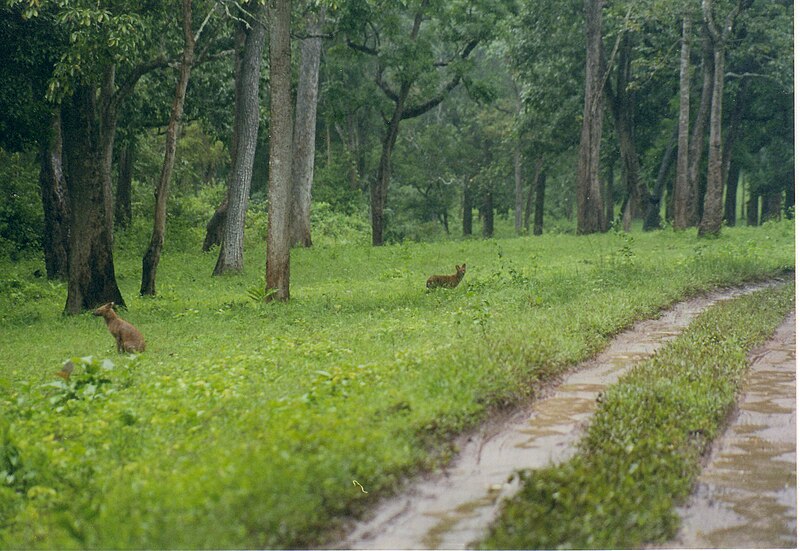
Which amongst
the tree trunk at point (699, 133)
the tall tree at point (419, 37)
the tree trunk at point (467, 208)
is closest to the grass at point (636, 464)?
the tall tree at point (419, 37)

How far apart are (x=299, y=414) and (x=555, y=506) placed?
2.14 metres

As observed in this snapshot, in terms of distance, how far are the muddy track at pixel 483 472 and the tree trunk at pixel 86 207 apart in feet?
33.5

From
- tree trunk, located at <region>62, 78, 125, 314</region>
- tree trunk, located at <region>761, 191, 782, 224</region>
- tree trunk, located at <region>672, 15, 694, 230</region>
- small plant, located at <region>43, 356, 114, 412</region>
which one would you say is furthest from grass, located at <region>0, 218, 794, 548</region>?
tree trunk, located at <region>761, 191, 782, 224</region>

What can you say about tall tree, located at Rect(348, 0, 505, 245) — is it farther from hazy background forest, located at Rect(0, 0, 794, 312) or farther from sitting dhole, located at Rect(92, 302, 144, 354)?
sitting dhole, located at Rect(92, 302, 144, 354)

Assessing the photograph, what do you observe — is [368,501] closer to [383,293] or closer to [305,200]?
[383,293]

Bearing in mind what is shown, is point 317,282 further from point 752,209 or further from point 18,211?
point 752,209

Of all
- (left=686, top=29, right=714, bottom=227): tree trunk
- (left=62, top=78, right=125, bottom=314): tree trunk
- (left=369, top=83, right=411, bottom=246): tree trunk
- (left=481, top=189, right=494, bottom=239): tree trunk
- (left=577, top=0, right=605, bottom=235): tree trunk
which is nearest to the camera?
(left=62, top=78, right=125, bottom=314): tree trunk

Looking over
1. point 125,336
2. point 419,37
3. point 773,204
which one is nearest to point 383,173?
point 419,37

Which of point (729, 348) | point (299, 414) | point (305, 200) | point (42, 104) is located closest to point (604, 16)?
point (305, 200)

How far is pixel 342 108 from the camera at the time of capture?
31484 mm

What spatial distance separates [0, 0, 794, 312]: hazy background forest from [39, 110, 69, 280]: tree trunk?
0.05 meters

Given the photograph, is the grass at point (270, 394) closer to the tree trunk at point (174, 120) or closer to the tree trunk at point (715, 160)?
the tree trunk at point (174, 120)

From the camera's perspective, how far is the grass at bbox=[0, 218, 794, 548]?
5684 mm

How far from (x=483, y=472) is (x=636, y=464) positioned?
1.07 meters
